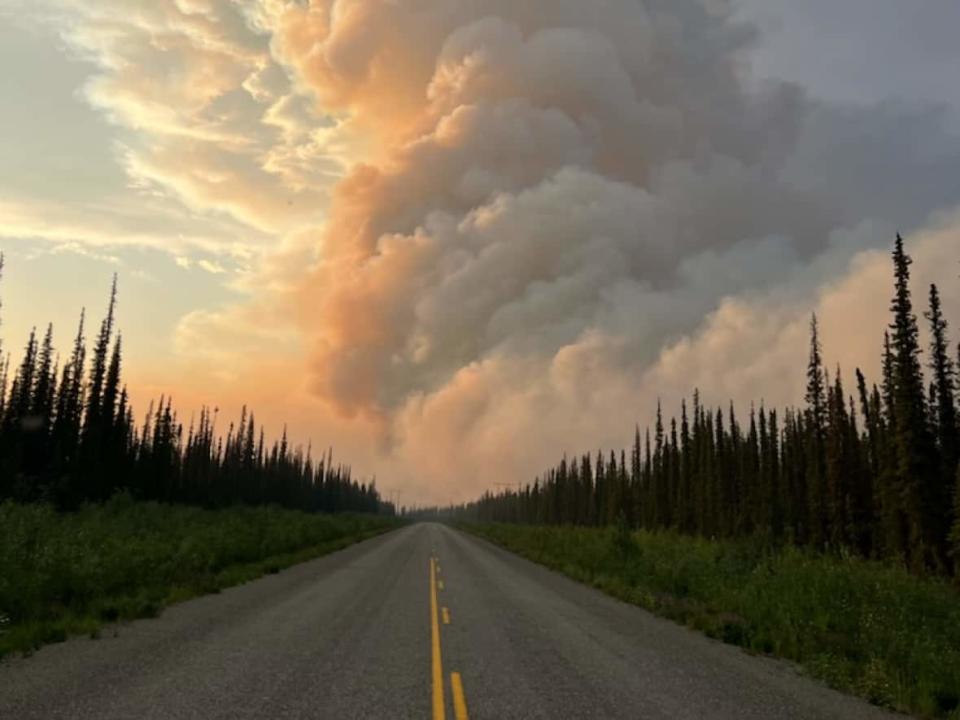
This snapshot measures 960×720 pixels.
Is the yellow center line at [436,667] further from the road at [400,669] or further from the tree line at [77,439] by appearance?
the tree line at [77,439]

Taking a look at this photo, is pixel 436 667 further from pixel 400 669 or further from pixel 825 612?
pixel 825 612

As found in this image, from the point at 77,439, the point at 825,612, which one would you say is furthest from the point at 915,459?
the point at 77,439

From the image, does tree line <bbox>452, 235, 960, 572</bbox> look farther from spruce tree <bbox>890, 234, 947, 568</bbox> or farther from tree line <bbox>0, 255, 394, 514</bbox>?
tree line <bbox>0, 255, 394, 514</bbox>

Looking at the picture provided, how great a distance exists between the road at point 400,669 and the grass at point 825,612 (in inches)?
30.3

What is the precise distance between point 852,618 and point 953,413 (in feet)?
166

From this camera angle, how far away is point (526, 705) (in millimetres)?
7547

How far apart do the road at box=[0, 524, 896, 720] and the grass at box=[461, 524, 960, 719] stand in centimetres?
77

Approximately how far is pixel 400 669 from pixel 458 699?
1.82 metres

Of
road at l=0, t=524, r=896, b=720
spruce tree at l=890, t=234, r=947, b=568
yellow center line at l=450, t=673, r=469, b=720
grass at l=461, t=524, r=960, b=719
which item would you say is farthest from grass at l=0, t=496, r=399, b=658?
spruce tree at l=890, t=234, r=947, b=568

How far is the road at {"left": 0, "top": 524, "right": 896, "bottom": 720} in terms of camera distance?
7336 millimetres

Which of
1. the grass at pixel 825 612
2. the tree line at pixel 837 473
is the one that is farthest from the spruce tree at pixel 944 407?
the grass at pixel 825 612

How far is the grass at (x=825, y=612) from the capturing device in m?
9.53

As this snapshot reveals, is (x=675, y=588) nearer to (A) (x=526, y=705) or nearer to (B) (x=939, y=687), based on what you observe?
(B) (x=939, y=687)

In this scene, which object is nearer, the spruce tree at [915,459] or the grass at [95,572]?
the grass at [95,572]
